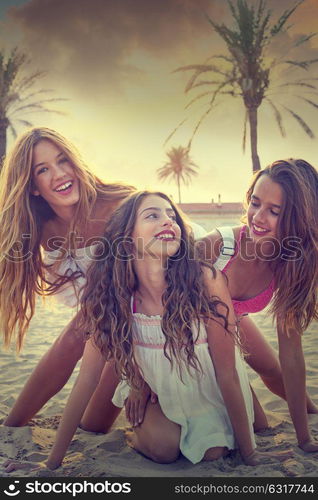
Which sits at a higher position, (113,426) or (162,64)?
(162,64)

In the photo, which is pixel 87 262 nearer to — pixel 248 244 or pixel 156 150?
pixel 248 244

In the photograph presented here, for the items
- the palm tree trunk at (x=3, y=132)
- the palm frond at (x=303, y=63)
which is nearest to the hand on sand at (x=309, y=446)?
the palm frond at (x=303, y=63)

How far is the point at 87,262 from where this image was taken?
3.65m

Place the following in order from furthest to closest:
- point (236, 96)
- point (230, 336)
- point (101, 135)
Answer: point (101, 135), point (236, 96), point (230, 336)

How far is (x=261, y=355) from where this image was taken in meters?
3.78

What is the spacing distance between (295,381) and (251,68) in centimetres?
1103

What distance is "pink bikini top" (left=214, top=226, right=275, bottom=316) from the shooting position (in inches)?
130

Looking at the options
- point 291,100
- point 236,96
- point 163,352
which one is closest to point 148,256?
point 163,352

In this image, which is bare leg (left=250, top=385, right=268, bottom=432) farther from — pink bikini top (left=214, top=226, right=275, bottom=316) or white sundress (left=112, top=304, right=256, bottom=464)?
pink bikini top (left=214, top=226, right=275, bottom=316)

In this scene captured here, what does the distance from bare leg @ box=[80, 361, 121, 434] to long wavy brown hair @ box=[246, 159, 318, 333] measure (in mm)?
1146

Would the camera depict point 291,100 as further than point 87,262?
Yes

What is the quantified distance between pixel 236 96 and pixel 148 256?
10883mm

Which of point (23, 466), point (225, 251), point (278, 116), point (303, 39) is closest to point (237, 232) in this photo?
point (225, 251)

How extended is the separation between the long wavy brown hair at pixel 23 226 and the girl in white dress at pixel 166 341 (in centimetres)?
60
